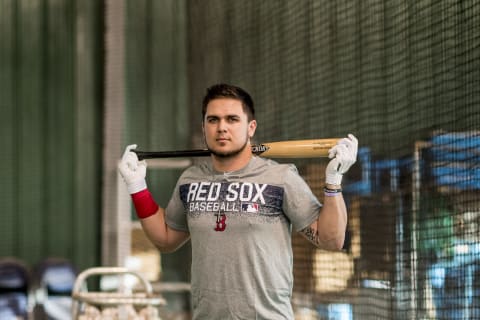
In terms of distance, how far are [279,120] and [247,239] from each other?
2.83 metres

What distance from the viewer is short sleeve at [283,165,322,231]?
2.36m

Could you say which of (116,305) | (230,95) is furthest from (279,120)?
(230,95)

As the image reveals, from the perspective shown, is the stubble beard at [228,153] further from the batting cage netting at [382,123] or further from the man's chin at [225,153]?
the batting cage netting at [382,123]

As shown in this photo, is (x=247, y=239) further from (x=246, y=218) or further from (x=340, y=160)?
(x=340, y=160)

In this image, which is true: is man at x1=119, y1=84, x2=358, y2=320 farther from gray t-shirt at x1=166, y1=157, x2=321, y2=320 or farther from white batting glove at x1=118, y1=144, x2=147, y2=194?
white batting glove at x1=118, y1=144, x2=147, y2=194

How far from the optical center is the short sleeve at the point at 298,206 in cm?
236

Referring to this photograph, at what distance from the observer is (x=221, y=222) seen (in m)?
2.37

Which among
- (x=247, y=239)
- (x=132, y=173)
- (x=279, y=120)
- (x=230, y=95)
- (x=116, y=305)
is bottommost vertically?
(x=116, y=305)

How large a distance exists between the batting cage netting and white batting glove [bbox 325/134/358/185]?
1.27m

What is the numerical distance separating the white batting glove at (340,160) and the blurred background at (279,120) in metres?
1.32

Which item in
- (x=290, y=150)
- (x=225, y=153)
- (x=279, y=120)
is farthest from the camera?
(x=279, y=120)

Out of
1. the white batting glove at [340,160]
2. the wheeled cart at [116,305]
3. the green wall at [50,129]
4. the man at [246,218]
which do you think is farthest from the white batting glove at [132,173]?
the green wall at [50,129]

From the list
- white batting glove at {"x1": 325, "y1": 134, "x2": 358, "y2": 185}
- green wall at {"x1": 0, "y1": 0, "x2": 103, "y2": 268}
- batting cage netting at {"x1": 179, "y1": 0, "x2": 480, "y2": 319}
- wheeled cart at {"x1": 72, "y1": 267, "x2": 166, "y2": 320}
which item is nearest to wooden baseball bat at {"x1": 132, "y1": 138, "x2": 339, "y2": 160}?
white batting glove at {"x1": 325, "y1": 134, "x2": 358, "y2": 185}

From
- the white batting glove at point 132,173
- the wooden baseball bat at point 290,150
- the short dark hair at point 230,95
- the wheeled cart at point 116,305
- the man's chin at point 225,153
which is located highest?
the short dark hair at point 230,95
